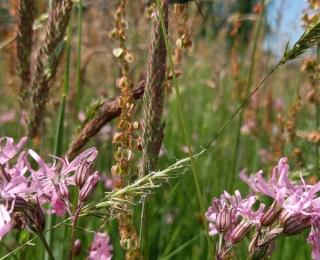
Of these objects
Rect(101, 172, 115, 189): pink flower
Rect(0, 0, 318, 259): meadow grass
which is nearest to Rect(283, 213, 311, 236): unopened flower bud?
Rect(0, 0, 318, 259): meadow grass

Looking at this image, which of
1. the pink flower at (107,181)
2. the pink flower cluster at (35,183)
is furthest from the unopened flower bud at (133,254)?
the pink flower at (107,181)

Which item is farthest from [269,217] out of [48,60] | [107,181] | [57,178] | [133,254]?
[107,181]

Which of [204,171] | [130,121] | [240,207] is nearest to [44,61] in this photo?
[130,121]

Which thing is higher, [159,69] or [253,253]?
[159,69]

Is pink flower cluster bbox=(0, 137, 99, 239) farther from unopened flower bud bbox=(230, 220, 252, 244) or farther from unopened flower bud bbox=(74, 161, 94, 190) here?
unopened flower bud bbox=(230, 220, 252, 244)

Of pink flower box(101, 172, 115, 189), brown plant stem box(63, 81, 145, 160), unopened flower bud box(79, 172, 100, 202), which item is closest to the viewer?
unopened flower bud box(79, 172, 100, 202)

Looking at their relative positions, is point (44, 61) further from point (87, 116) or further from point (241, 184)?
point (241, 184)

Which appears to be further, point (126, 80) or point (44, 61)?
point (44, 61)
